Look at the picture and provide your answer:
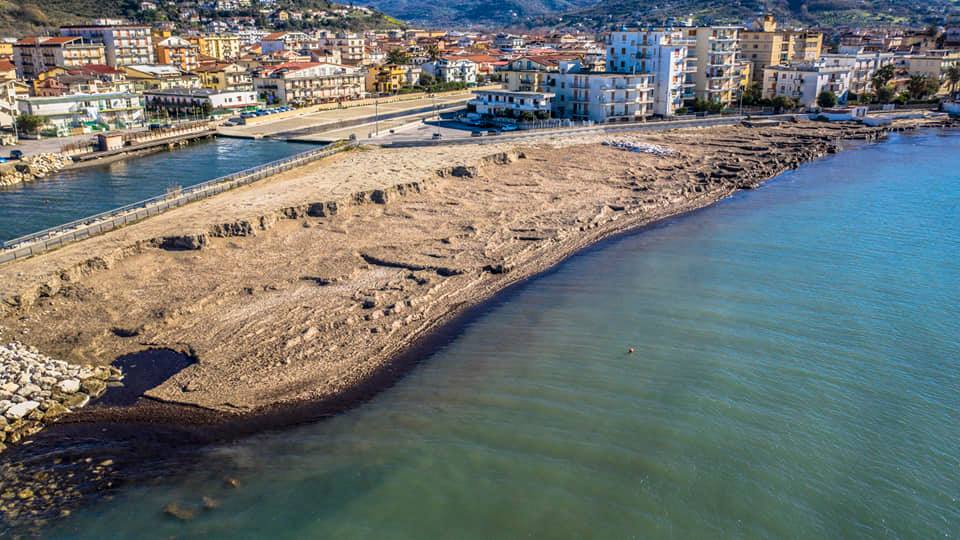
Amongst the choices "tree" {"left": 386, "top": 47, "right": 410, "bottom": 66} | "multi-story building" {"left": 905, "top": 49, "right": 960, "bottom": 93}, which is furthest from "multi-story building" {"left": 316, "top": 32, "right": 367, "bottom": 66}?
"multi-story building" {"left": 905, "top": 49, "right": 960, "bottom": 93}

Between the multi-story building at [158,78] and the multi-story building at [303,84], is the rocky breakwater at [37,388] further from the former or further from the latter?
the multi-story building at [158,78]

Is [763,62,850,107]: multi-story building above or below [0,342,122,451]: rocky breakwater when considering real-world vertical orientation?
above

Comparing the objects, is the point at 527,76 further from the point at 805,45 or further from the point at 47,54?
the point at 47,54

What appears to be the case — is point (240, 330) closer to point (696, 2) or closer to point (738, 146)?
point (738, 146)

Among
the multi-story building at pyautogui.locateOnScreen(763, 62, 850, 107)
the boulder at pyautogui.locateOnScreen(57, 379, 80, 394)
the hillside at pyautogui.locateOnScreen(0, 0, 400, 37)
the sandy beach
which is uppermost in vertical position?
the hillside at pyautogui.locateOnScreen(0, 0, 400, 37)

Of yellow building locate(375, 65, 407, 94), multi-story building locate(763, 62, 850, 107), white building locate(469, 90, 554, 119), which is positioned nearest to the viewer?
white building locate(469, 90, 554, 119)

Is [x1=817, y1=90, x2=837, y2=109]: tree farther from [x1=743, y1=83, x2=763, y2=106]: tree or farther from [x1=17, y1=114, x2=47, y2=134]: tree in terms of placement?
[x1=17, y1=114, x2=47, y2=134]: tree

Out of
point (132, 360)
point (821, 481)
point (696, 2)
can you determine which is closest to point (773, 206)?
point (821, 481)
